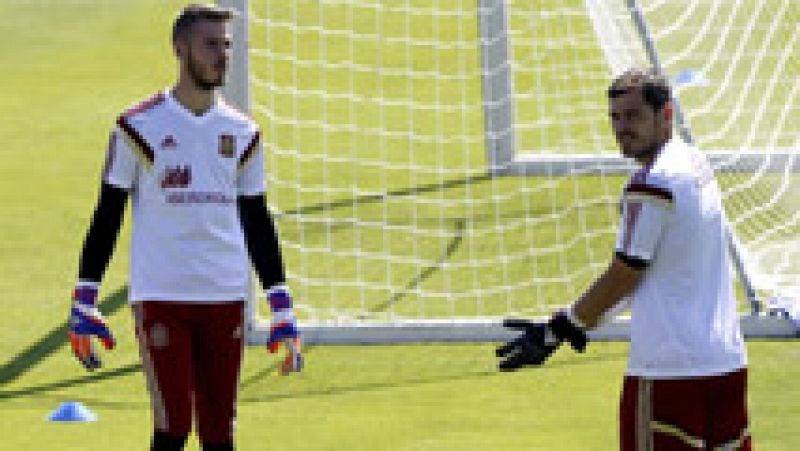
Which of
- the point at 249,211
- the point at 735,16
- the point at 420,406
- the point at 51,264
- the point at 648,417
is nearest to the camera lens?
the point at 648,417

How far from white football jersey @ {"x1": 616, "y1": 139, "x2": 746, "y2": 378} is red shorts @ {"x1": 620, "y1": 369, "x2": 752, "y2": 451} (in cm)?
4

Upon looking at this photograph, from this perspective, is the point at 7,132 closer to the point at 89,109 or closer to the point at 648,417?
the point at 89,109

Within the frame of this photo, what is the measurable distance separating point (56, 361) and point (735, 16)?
9525 mm

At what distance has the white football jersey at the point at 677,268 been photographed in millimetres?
7246

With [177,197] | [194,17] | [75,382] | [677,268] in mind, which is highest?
[194,17]

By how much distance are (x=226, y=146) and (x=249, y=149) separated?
114 mm

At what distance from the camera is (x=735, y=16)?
20.0 m

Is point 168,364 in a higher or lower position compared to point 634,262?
lower

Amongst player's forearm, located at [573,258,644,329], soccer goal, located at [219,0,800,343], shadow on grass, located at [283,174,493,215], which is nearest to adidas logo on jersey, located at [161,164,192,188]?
player's forearm, located at [573,258,644,329]

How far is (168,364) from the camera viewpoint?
8492 mm

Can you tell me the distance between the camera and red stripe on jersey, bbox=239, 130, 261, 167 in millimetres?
8648

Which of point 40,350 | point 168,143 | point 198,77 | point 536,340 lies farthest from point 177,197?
point 40,350

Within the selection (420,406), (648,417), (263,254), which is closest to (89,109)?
(420,406)

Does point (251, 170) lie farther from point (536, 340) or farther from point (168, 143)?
point (536, 340)
